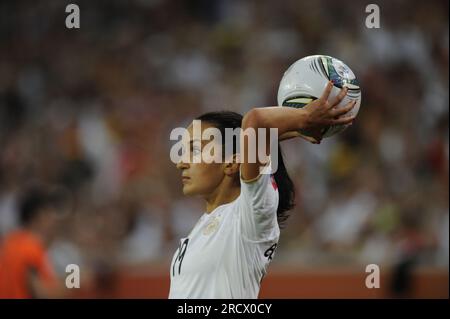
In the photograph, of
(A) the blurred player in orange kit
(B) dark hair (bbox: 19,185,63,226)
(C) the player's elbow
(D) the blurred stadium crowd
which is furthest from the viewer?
(D) the blurred stadium crowd

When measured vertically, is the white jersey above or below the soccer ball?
below

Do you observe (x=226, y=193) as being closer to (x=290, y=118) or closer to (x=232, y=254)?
(x=232, y=254)

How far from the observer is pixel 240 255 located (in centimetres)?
435

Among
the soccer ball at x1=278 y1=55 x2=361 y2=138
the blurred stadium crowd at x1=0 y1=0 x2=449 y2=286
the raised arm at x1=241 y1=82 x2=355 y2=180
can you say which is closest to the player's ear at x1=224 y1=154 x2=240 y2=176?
the soccer ball at x1=278 y1=55 x2=361 y2=138

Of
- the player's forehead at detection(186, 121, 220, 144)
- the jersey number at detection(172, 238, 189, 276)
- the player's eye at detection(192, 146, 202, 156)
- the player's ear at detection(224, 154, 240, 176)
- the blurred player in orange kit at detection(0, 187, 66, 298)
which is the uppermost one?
the player's forehead at detection(186, 121, 220, 144)

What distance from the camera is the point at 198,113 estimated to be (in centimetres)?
1139

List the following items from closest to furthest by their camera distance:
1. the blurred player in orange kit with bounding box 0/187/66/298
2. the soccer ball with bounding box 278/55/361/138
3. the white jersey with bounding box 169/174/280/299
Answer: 1. the white jersey with bounding box 169/174/280/299
2. the soccer ball with bounding box 278/55/361/138
3. the blurred player in orange kit with bounding box 0/187/66/298

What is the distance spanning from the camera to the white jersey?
14.0 ft

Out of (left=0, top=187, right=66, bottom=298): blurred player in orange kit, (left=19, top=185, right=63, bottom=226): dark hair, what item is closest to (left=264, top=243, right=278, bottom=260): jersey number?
(left=0, top=187, right=66, bottom=298): blurred player in orange kit

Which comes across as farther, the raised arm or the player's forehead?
the player's forehead

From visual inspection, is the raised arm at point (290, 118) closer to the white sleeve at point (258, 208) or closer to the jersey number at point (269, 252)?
the white sleeve at point (258, 208)

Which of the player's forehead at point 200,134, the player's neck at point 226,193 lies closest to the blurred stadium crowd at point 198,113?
the player's neck at point 226,193

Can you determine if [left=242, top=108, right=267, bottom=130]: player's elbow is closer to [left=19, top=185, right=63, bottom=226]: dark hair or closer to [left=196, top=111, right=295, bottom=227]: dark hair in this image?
[left=196, top=111, right=295, bottom=227]: dark hair
